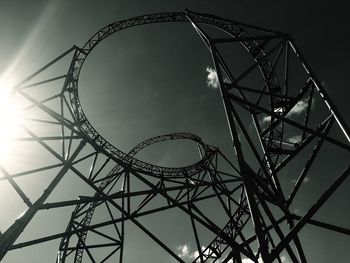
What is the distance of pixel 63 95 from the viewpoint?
12.5m

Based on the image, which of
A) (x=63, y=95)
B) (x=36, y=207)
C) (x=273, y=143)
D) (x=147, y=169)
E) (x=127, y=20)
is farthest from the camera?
(x=127, y=20)

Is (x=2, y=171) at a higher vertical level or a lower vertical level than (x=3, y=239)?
higher

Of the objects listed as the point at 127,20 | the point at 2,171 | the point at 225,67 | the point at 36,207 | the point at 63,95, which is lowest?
the point at 36,207

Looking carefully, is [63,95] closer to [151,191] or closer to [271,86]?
[151,191]

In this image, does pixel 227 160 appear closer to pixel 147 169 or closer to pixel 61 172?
pixel 147 169

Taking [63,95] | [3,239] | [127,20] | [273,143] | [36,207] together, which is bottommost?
[3,239]

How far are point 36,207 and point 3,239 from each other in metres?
1.18

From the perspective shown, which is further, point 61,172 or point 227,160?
point 227,160

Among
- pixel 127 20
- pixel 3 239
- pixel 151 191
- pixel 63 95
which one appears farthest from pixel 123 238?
pixel 127 20

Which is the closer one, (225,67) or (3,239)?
(3,239)

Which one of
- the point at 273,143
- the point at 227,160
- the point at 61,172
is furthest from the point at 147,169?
the point at 273,143

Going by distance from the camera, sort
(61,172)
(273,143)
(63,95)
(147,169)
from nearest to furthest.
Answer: (61,172) → (273,143) → (63,95) → (147,169)

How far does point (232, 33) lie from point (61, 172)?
34.7 ft

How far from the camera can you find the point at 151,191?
11812 mm
